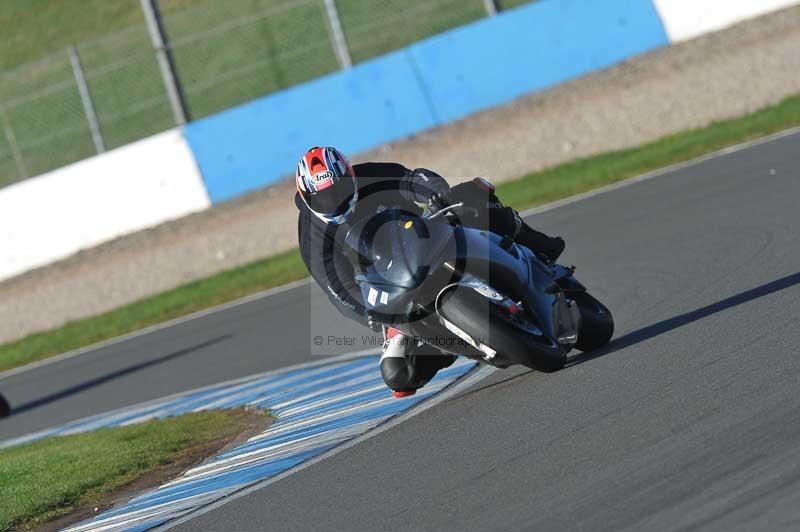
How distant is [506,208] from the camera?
24.5 feet

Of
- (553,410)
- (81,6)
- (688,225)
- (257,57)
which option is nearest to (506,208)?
(553,410)

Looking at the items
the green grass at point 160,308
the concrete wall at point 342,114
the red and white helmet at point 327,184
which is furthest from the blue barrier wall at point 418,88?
the red and white helmet at point 327,184

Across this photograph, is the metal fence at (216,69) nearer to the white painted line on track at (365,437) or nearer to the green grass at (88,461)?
the green grass at (88,461)

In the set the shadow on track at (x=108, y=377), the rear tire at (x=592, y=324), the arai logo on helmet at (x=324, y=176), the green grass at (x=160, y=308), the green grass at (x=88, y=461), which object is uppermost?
the arai logo on helmet at (x=324, y=176)

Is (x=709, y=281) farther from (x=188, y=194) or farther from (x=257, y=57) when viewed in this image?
(x=257, y=57)

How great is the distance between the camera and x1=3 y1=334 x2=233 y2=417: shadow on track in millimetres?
13359

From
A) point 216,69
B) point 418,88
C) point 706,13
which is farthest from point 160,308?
point 706,13

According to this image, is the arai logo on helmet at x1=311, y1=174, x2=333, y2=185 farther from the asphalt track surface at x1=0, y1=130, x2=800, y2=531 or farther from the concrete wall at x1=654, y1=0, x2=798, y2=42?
the concrete wall at x1=654, y1=0, x2=798, y2=42

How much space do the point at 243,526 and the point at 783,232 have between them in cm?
555

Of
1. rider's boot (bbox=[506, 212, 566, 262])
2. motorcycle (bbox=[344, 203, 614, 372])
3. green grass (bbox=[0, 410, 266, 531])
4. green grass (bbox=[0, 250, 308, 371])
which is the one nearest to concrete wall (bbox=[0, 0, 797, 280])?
green grass (bbox=[0, 250, 308, 371])

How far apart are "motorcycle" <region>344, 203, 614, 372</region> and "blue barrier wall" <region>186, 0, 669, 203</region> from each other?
42.4 ft

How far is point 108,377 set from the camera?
44.8 ft

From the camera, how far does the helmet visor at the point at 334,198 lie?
6977 millimetres

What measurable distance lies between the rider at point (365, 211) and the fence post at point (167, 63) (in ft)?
43.6
